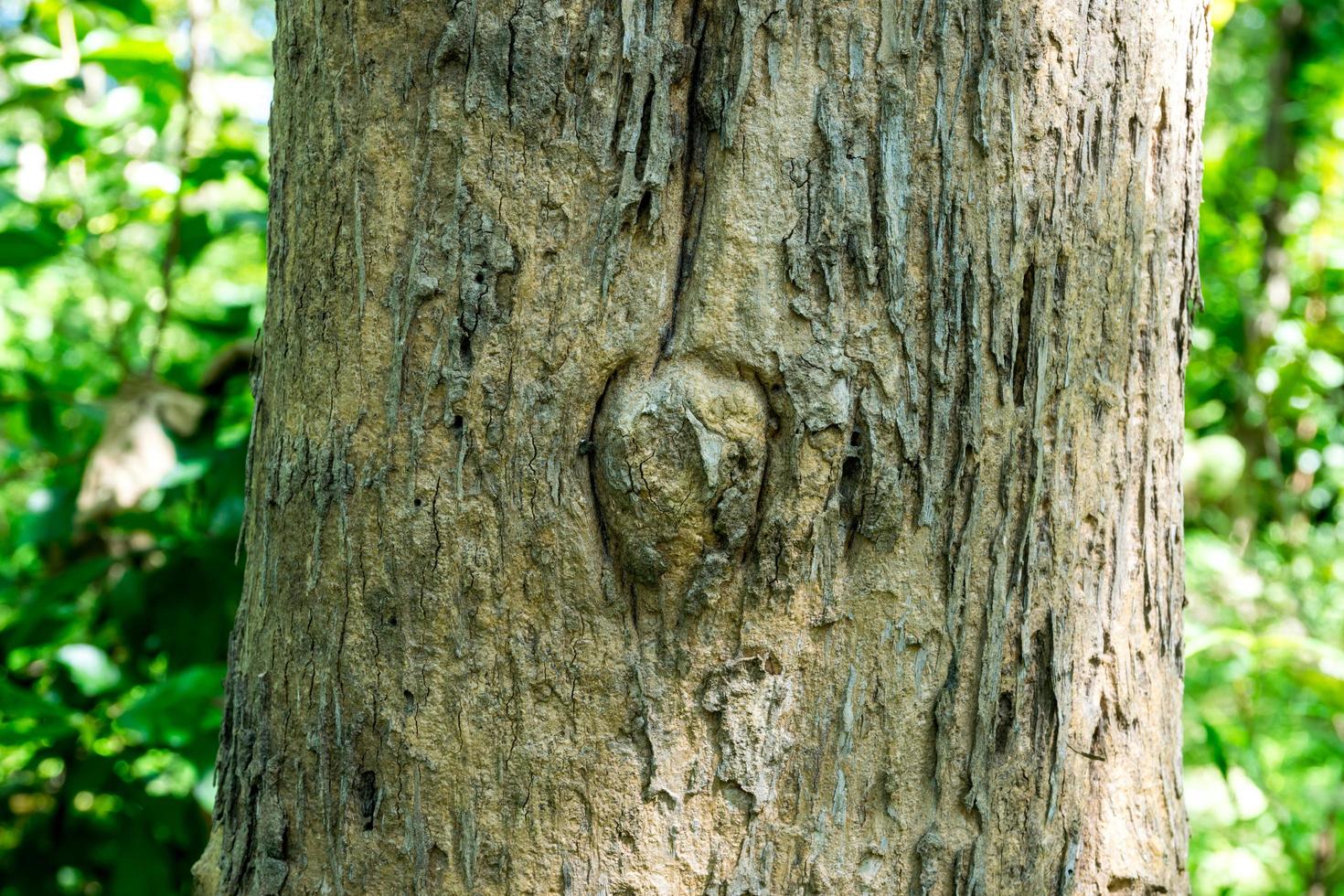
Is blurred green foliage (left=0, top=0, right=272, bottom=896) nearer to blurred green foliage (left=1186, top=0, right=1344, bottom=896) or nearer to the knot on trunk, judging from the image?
the knot on trunk

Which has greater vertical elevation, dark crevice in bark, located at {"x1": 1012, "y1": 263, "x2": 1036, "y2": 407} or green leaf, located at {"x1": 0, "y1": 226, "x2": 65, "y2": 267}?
green leaf, located at {"x1": 0, "y1": 226, "x2": 65, "y2": 267}

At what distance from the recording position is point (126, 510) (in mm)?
2023

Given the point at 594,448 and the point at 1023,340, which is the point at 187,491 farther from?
the point at 1023,340

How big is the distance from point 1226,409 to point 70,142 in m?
3.69

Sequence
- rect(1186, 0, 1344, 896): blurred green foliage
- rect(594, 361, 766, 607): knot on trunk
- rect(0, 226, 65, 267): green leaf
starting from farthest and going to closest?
1. rect(1186, 0, 1344, 896): blurred green foliage
2. rect(0, 226, 65, 267): green leaf
3. rect(594, 361, 766, 607): knot on trunk

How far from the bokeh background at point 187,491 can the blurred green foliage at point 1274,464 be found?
0.01m

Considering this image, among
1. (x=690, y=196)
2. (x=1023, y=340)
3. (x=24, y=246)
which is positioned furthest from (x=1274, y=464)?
(x=24, y=246)

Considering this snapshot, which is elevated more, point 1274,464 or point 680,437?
point 680,437

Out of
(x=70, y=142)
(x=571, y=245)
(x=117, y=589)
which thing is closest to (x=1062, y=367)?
(x=571, y=245)

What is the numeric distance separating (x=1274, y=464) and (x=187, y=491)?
3322mm

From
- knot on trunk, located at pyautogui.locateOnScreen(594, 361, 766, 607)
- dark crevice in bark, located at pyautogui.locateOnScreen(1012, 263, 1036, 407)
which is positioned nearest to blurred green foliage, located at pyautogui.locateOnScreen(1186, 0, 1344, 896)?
dark crevice in bark, located at pyautogui.locateOnScreen(1012, 263, 1036, 407)

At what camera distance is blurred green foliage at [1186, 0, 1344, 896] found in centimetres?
314

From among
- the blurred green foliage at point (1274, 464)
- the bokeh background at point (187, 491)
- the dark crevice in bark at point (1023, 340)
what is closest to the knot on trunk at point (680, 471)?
the dark crevice in bark at point (1023, 340)

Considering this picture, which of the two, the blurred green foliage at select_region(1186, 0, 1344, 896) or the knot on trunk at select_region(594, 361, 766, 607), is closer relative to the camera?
the knot on trunk at select_region(594, 361, 766, 607)
